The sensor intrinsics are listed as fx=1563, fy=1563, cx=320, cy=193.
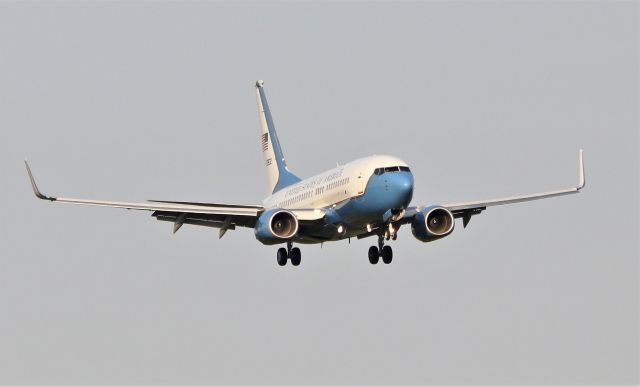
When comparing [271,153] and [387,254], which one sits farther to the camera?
[271,153]

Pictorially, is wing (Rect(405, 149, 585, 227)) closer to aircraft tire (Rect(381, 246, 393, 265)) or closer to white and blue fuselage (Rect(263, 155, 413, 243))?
aircraft tire (Rect(381, 246, 393, 265))

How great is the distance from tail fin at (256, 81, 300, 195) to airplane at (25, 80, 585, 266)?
6799 millimetres

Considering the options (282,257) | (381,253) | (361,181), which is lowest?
(282,257)

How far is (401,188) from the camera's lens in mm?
64062

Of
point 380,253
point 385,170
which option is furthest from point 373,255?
point 385,170

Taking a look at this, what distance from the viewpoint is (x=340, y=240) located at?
230 feet

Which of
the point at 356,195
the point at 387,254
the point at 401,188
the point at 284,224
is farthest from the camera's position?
the point at 387,254

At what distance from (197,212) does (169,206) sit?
127 cm

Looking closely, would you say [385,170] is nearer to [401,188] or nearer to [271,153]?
[401,188]

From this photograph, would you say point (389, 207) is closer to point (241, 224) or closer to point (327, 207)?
point (327, 207)

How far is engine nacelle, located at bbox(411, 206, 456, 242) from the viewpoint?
6744 cm

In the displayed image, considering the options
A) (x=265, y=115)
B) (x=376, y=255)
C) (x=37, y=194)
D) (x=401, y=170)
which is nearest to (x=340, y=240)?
(x=376, y=255)

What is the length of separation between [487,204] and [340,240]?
276 inches

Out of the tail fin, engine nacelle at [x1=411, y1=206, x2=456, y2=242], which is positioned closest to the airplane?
engine nacelle at [x1=411, y1=206, x2=456, y2=242]
